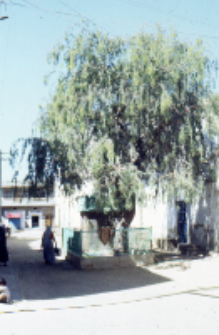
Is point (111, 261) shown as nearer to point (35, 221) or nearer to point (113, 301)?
point (113, 301)

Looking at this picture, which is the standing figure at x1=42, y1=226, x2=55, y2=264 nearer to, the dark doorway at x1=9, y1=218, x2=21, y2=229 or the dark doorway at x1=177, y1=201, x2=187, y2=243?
the dark doorway at x1=177, y1=201, x2=187, y2=243

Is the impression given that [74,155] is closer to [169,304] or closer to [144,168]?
[144,168]

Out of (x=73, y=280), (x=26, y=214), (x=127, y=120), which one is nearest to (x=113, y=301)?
(x=73, y=280)

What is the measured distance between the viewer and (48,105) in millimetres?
14945

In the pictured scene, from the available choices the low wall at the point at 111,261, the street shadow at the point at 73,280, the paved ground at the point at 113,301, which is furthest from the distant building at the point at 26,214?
the paved ground at the point at 113,301

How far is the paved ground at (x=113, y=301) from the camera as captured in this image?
21.2 ft

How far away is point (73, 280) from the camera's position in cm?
1135

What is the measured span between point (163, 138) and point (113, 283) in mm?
5720

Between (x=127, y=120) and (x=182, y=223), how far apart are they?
853 centimetres

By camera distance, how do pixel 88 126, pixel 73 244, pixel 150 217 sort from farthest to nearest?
pixel 150 217 → pixel 73 244 → pixel 88 126

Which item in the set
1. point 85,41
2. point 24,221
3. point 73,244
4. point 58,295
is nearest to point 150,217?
point 73,244

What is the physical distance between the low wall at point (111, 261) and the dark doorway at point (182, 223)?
Answer: 20.4ft

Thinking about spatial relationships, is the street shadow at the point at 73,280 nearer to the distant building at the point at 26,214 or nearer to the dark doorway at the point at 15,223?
the distant building at the point at 26,214

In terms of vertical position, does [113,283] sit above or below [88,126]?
below
